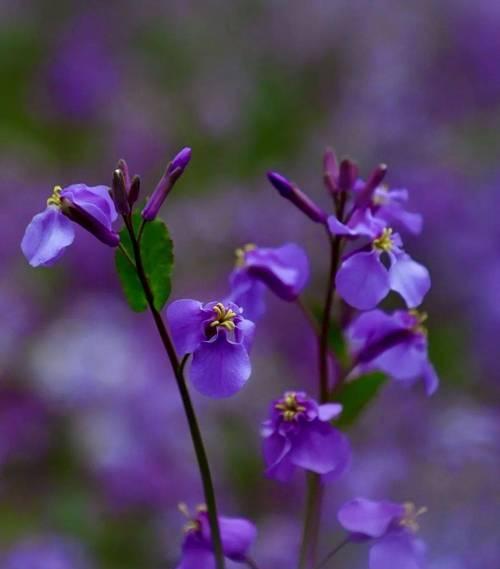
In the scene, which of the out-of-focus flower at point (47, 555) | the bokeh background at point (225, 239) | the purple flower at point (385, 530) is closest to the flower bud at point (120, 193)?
the purple flower at point (385, 530)

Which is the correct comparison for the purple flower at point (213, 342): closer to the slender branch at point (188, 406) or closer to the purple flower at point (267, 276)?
the slender branch at point (188, 406)

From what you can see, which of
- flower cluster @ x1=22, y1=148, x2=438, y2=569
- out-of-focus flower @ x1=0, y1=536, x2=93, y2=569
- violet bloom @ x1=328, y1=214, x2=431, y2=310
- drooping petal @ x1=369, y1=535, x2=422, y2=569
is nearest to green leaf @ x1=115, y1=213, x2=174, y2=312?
flower cluster @ x1=22, y1=148, x2=438, y2=569

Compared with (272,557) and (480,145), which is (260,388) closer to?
(272,557)

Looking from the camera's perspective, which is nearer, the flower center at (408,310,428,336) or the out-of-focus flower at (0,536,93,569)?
the flower center at (408,310,428,336)

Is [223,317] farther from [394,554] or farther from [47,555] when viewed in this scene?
[47,555]

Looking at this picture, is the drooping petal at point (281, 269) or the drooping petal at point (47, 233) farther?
the drooping petal at point (281, 269)

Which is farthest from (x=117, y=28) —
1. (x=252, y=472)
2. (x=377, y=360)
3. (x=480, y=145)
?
(x=377, y=360)

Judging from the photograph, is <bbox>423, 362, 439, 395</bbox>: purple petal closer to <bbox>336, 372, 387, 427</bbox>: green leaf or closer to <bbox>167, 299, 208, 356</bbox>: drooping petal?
<bbox>336, 372, 387, 427</bbox>: green leaf
